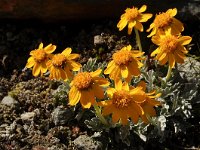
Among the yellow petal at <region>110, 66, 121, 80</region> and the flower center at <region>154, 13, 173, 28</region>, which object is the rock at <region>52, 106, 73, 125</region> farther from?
the flower center at <region>154, 13, 173, 28</region>

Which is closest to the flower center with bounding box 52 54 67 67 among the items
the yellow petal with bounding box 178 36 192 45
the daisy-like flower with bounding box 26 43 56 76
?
the daisy-like flower with bounding box 26 43 56 76

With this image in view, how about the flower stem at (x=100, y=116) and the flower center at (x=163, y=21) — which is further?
the flower center at (x=163, y=21)

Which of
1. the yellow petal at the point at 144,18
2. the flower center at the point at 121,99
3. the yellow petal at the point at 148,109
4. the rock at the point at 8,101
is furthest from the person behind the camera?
the rock at the point at 8,101

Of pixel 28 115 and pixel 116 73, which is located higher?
pixel 116 73

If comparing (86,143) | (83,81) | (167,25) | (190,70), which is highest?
(167,25)

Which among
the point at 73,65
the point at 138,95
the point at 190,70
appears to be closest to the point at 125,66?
the point at 138,95

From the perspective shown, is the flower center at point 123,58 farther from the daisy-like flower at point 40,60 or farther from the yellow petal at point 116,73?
the daisy-like flower at point 40,60

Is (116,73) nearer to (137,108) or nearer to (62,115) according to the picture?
(137,108)

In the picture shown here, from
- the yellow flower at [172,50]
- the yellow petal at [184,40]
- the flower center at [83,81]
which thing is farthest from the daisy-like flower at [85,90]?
the yellow petal at [184,40]
